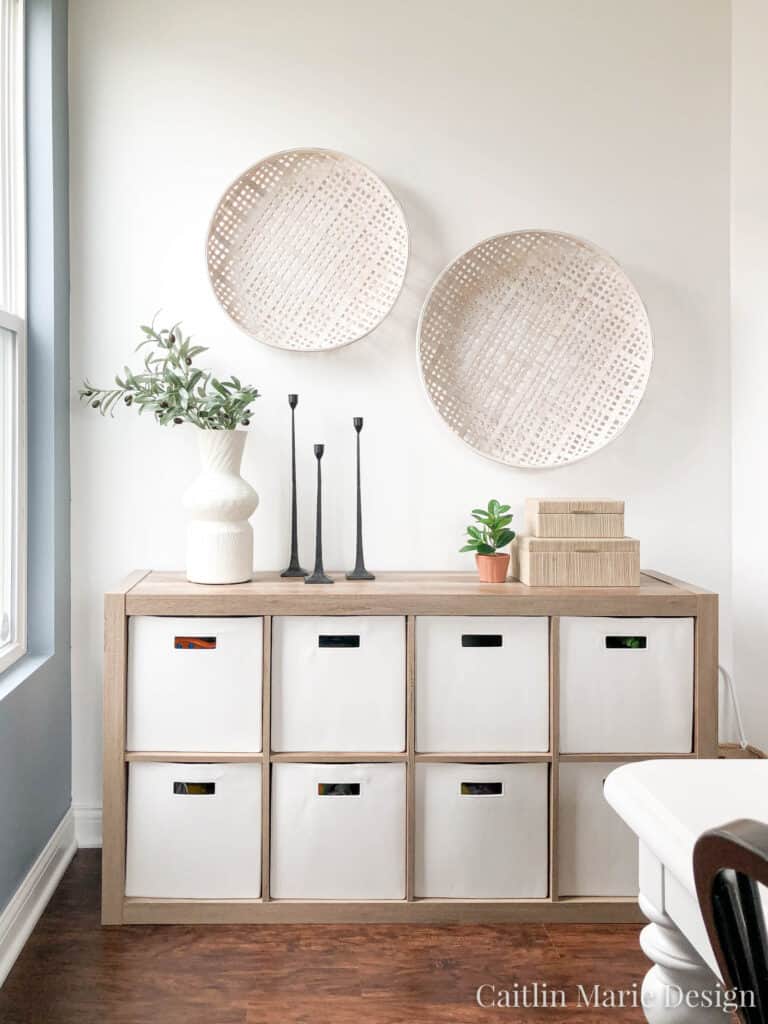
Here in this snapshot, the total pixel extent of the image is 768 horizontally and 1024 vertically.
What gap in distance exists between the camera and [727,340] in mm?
2619

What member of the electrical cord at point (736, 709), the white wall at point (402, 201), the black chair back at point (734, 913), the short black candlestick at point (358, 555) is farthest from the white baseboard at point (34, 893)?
the electrical cord at point (736, 709)

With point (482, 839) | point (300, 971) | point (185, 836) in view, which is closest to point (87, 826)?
point (185, 836)

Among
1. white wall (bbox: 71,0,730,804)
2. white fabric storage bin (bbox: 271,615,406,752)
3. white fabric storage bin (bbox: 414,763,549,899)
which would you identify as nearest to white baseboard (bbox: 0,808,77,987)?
white wall (bbox: 71,0,730,804)

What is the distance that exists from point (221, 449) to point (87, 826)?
1.18 m

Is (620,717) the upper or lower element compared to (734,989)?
lower

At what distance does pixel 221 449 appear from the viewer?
2273 millimetres

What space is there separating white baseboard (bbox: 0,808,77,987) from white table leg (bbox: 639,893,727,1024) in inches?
57.0

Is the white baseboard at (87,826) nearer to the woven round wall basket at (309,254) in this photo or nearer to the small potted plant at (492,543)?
the small potted plant at (492,543)

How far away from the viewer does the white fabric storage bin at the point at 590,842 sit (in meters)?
2.17

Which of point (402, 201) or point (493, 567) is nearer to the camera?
point (493, 567)

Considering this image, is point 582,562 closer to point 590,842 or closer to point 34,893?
point 590,842

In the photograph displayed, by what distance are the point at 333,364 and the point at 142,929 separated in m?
1.56

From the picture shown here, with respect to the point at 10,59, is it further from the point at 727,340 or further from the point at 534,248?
the point at 727,340

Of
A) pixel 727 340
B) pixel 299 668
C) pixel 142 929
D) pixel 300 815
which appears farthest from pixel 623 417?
pixel 142 929
